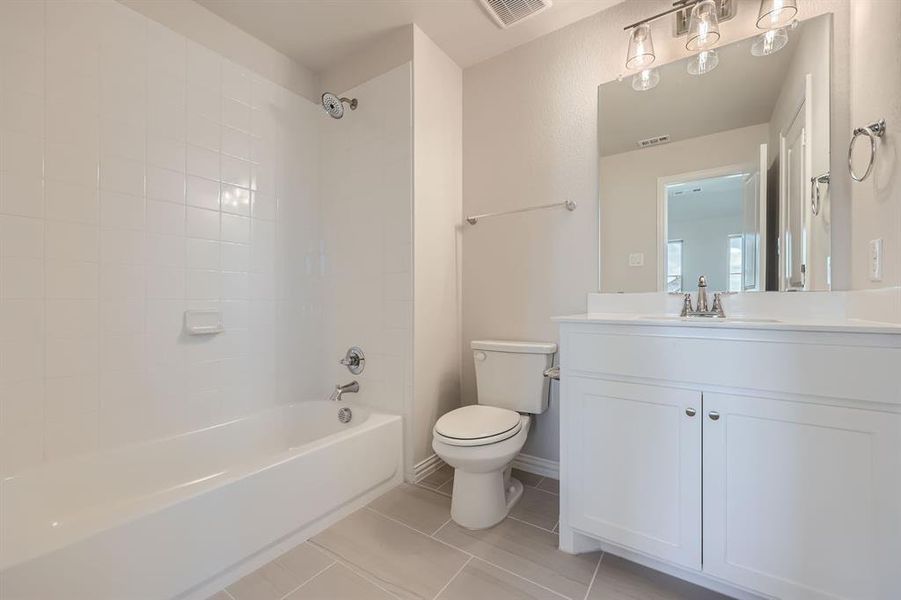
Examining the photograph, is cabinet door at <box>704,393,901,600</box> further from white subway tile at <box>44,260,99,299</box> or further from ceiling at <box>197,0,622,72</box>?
white subway tile at <box>44,260,99,299</box>

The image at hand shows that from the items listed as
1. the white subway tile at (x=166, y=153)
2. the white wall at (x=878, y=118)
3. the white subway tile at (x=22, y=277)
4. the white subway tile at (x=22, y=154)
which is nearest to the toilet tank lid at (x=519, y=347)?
the white wall at (x=878, y=118)

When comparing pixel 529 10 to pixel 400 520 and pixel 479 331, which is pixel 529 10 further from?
pixel 400 520

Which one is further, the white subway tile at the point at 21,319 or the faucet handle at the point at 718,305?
the faucet handle at the point at 718,305

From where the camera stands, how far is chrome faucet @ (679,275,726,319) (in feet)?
4.86

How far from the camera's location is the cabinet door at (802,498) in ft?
2.91

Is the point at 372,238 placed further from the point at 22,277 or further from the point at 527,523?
Result: the point at 527,523

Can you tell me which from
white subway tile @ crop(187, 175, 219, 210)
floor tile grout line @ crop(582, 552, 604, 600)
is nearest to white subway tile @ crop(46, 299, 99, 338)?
white subway tile @ crop(187, 175, 219, 210)

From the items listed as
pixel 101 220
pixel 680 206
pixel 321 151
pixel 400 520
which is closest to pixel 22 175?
pixel 101 220

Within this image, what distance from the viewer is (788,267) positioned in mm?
1410

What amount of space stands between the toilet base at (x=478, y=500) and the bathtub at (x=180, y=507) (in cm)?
44

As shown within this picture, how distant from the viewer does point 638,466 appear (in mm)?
1199

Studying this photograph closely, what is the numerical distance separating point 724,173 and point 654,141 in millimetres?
330

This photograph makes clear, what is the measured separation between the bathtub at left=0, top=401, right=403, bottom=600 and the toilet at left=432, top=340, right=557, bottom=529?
0.43 metres

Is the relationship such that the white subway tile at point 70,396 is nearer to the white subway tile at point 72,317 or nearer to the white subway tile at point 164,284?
the white subway tile at point 72,317
